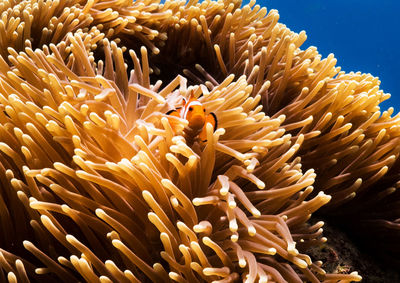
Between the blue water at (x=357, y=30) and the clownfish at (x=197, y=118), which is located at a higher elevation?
the blue water at (x=357, y=30)

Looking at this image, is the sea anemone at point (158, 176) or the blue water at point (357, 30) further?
the blue water at point (357, 30)

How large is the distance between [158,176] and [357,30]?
2777cm

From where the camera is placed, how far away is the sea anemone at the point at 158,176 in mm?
862

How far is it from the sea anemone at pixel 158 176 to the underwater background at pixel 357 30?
2396 centimetres

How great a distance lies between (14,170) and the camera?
1.01 m

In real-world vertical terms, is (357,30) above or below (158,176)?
above

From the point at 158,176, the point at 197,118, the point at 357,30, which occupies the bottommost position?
the point at 158,176

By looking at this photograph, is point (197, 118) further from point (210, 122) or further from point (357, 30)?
point (357, 30)

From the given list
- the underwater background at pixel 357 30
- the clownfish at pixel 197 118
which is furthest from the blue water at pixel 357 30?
the clownfish at pixel 197 118

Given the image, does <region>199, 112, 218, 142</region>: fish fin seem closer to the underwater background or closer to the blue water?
the blue water

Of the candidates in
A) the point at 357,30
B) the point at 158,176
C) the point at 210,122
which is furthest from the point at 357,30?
A: the point at 158,176

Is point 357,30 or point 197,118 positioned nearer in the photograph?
point 197,118

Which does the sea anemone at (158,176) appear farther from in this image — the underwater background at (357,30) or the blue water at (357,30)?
the underwater background at (357,30)

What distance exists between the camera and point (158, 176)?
901 millimetres
